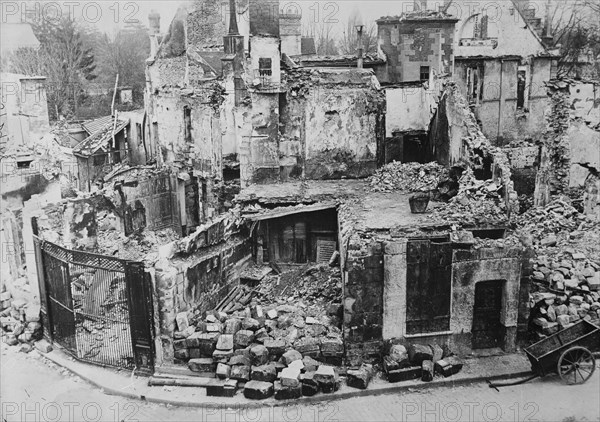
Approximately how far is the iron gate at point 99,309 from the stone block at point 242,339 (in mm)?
1913

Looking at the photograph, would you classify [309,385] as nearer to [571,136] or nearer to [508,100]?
[571,136]

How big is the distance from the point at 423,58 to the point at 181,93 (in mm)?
11405

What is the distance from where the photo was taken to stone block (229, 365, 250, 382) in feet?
43.7

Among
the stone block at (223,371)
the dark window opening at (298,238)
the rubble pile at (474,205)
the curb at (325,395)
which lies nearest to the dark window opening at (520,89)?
the rubble pile at (474,205)

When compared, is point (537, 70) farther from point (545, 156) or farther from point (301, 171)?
point (301, 171)

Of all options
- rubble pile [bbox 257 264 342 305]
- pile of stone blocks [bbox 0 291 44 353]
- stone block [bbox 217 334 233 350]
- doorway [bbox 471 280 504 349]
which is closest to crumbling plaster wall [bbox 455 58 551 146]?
rubble pile [bbox 257 264 342 305]

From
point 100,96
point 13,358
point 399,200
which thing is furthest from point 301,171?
point 100,96

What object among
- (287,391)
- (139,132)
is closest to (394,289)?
(287,391)

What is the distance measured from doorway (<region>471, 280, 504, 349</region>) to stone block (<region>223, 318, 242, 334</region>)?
549cm

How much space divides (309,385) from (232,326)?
2.51 meters

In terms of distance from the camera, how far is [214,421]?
12.5 meters

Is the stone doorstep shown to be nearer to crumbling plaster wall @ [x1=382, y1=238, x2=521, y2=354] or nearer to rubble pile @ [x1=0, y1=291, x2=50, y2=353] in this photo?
crumbling plaster wall @ [x1=382, y1=238, x2=521, y2=354]

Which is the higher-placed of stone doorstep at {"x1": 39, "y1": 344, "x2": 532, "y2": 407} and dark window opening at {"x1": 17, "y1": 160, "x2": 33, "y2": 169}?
dark window opening at {"x1": 17, "y1": 160, "x2": 33, "y2": 169}

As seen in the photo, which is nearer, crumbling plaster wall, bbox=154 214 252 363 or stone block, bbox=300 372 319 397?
stone block, bbox=300 372 319 397
